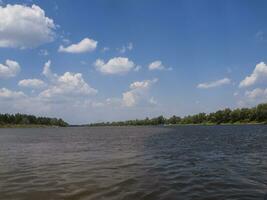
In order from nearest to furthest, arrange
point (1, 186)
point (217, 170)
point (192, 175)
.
Answer: point (1, 186), point (192, 175), point (217, 170)

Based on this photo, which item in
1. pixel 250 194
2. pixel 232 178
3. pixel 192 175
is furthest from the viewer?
pixel 192 175

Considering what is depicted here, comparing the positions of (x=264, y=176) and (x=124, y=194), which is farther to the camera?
(x=264, y=176)

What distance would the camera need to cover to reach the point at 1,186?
812 inches

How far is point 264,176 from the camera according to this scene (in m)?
23.2

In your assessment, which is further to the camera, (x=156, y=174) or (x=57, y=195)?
(x=156, y=174)

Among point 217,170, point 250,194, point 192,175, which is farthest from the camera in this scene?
point 217,170

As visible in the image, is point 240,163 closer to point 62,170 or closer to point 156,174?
point 156,174

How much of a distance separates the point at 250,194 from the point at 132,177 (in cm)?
804

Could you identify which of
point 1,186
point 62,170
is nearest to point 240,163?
point 62,170

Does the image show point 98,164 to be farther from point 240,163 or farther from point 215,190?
point 215,190

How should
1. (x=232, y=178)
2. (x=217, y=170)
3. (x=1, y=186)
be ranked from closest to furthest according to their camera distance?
(x=1, y=186), (x=232, y=178), (x=217, y=170)

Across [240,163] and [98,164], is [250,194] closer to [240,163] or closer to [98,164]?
[240,163]

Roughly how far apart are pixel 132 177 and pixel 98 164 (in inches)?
318

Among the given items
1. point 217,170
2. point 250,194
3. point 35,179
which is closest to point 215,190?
point 250,194
